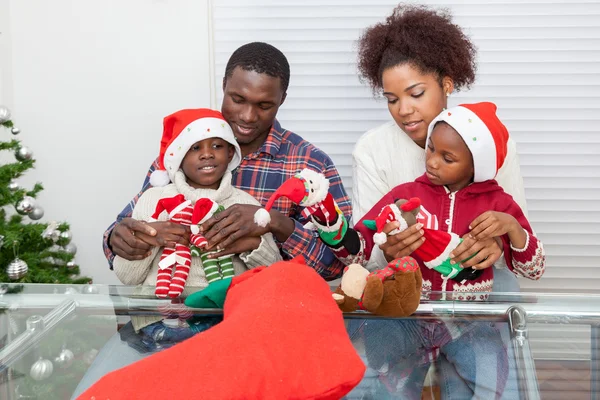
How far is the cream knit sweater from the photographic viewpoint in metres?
1.76

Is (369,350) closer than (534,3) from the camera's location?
Yes

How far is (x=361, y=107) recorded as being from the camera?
2.74 m

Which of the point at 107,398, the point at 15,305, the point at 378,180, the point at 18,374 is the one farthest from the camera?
the point at 378,180

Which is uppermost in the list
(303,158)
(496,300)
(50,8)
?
(50,8)

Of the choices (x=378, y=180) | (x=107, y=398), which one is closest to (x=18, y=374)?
(x=107, y=398)

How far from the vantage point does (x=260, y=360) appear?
821mm

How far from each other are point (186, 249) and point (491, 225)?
78 cm

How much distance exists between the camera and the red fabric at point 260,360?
0.78m

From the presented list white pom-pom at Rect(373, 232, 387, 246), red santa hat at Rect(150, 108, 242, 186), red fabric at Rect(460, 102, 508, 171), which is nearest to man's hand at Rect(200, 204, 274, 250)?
red santa hat at Rect(150, 108, 242, 186)

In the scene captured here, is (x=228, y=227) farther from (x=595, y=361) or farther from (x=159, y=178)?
(x=595, y=361)

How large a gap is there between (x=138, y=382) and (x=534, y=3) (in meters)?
2.42

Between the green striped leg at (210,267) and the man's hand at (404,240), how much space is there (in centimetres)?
44

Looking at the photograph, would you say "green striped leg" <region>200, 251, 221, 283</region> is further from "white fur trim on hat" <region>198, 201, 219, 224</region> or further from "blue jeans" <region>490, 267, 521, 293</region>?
"blue jeans" <region>490, 267, 521, 293</region>

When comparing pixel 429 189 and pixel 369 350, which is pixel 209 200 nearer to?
pixel 429 189
